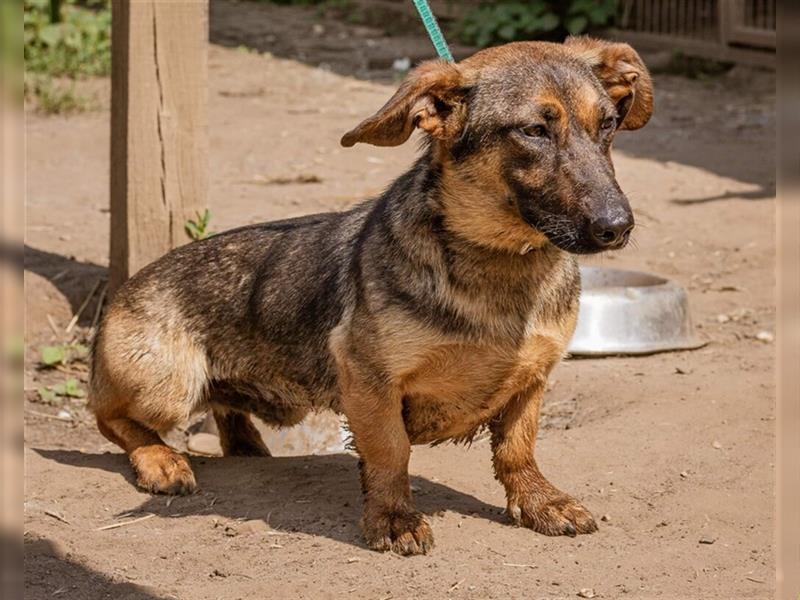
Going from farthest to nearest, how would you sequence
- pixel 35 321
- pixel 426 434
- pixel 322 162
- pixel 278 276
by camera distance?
pixel 322 162, pixel 35 321, pixel 278 276, pixel 426 434

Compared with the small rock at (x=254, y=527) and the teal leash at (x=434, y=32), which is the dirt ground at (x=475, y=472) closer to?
the small rock at (x=254, y=527)

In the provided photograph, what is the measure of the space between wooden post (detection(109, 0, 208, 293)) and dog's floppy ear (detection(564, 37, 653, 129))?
2580 mm

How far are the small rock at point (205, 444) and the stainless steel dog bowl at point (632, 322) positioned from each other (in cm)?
182

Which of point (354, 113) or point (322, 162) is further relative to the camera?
point (354, 113)

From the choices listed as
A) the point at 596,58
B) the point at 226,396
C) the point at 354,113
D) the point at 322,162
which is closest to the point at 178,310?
the point at 226,396

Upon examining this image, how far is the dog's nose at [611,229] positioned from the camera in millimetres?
3152

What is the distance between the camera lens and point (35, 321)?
21.3ft

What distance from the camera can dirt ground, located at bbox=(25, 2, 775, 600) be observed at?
3.54m

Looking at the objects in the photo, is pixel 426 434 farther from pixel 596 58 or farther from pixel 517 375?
pixel 596 58

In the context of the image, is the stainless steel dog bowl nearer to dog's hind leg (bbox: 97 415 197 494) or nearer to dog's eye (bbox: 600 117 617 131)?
dog's hind leg (bbox: 97 415 197 494)

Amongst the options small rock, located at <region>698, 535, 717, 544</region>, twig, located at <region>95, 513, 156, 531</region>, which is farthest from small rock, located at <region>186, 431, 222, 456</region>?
small rock, located at <region>698, 535, 717, 544</region>

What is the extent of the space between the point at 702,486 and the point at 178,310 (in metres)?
2.10

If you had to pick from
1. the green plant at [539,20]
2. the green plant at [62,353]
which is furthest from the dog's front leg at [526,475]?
the green plant at [539,20]

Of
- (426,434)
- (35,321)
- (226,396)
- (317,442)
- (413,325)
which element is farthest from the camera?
(35,321)
